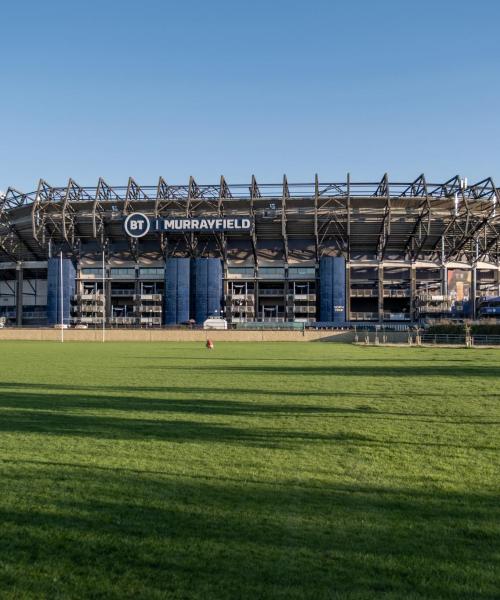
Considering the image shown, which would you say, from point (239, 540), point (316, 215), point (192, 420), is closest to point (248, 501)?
point (239, 540)

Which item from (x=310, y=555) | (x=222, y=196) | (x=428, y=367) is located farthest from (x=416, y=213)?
(x=310, y=555)

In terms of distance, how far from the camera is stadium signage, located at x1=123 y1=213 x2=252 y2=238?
92062 millimetres

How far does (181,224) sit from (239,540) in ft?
294

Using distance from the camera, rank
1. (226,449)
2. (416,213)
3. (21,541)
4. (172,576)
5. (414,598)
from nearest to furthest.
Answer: (414,598) → (172,576) → (21,541) → (226,449) → (416,213)

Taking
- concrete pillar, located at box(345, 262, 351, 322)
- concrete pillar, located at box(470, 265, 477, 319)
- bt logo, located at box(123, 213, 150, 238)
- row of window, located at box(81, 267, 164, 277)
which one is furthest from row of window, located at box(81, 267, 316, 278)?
concrete pillar, located at box(470, 265, 477, 319)

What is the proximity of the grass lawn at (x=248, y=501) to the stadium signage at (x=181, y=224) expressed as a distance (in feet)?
263

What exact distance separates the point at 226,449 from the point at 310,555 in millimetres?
4027

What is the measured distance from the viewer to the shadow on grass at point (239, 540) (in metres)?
4.14

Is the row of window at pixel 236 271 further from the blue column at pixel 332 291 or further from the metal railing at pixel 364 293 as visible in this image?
the metal railing at pixel 364 293

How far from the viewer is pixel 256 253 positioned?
326ft

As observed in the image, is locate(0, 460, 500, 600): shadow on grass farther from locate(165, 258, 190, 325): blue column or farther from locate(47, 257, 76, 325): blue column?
locate(47, 257, 76, 325): blue column

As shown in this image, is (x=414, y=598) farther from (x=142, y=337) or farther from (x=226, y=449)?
(x=142, y=337)

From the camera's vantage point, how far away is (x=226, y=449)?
8609mm

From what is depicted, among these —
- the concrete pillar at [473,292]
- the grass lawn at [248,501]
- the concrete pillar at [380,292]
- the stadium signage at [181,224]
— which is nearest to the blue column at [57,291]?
the stadium signage at [181,224]
